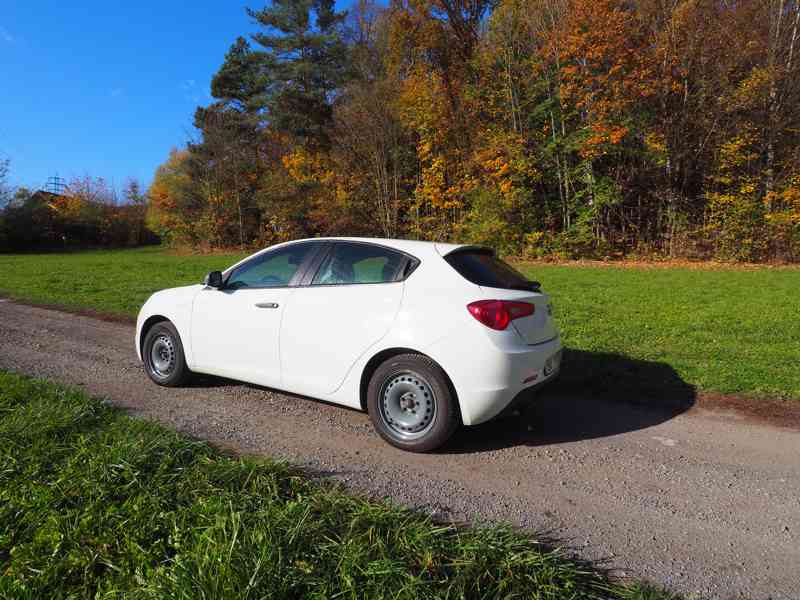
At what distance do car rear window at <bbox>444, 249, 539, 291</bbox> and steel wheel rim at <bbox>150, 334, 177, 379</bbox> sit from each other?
3083mm

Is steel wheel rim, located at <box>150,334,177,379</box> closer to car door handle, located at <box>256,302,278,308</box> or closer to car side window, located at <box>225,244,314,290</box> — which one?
car side window, located at <box>225,244,314,290</box>

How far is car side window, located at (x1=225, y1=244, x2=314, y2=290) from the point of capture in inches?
162

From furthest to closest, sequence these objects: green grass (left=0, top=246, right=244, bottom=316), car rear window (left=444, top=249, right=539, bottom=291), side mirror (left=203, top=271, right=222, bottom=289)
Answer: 1. green grass (left=0, top=246, right=244, bottom=316)
2. side mirror (left=203, top=271, right=222, bottom=289)
3. car rear window (left=444, top=249, right=539, bottom=291)

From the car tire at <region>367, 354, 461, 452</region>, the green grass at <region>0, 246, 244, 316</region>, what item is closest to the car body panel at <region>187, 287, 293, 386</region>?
the car tire at <region>367, 354, 461, 452</region>

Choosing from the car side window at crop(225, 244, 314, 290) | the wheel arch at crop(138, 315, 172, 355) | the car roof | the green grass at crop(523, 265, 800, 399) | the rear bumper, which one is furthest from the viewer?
the green grass at crop(523, 265, 800, 399)

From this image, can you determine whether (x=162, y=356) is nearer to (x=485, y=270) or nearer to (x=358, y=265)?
(x=358, y=265)

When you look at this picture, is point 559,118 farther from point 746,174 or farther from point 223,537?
point 223,537

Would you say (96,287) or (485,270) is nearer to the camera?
(485,270)

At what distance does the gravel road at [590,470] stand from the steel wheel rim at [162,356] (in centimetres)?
20

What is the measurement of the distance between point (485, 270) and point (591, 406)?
6.18 feet

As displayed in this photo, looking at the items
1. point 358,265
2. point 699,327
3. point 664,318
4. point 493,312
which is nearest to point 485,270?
point 493,312

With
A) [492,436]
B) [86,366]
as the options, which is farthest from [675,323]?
[86,366]

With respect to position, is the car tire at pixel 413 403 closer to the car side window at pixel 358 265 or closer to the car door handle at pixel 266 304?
the car side window at pixel 358 265

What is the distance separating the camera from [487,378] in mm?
3158
